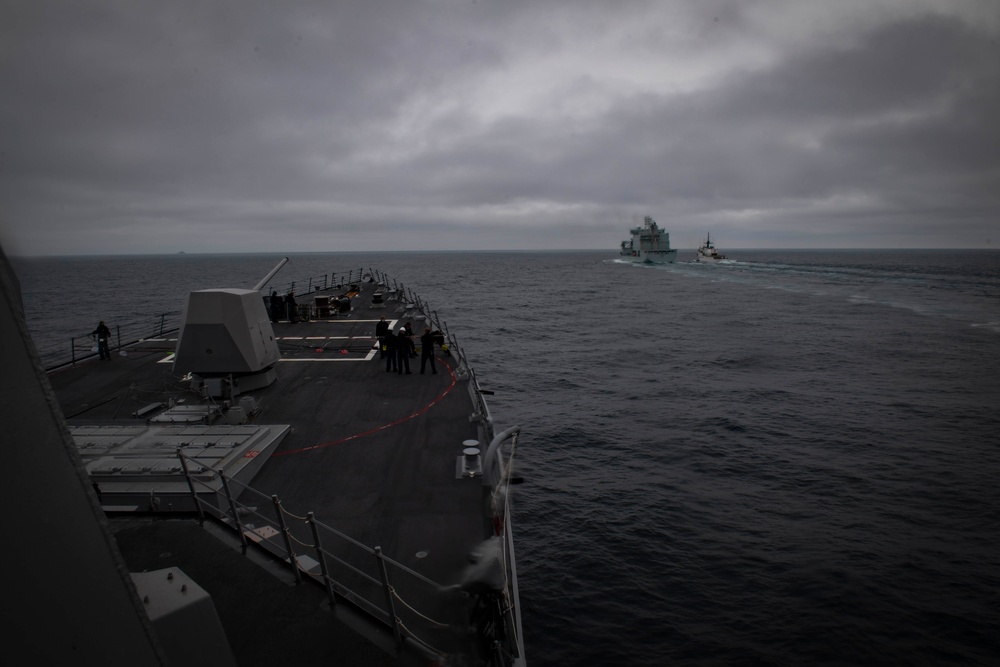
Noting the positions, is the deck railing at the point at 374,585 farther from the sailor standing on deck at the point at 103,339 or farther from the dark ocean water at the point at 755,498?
the sailor standing on deck at the point at 103,339

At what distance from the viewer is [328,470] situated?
8.59 m

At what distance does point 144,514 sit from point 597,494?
35.9ft

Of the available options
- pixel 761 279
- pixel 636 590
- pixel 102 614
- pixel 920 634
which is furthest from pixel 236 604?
pixel 761 279

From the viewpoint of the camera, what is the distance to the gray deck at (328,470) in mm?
4617

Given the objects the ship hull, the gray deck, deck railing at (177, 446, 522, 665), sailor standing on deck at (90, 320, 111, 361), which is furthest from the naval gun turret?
the ship hull

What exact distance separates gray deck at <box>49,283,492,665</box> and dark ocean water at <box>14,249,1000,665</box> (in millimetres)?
3287

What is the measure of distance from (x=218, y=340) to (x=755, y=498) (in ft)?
45.9

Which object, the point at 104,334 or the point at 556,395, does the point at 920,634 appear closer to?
the point at 556,395

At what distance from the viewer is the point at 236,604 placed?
14.5 ft

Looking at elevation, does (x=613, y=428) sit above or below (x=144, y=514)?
below

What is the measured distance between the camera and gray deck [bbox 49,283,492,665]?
4617 millimetres

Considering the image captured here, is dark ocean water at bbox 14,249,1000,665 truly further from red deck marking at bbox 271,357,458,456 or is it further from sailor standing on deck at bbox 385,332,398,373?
sailor standing on deck at bbox 385,332,398,373

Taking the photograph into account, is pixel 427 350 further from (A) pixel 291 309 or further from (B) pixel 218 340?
(A) pixel 291 309

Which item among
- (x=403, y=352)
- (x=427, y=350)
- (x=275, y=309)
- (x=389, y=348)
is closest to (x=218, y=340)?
(x=389, y=348)
